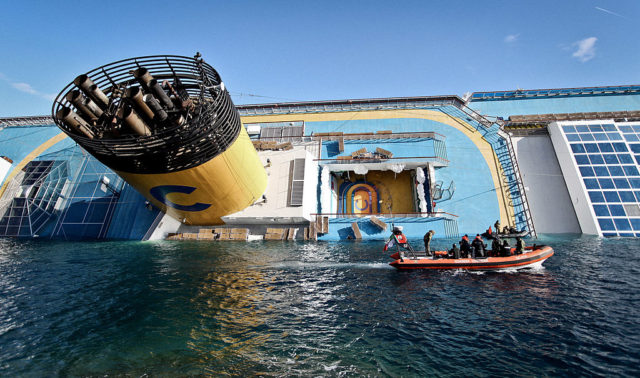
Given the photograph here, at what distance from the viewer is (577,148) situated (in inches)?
1136

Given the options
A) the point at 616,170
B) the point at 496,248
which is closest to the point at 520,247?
the point at 496,248

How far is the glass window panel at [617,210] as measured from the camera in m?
25.1

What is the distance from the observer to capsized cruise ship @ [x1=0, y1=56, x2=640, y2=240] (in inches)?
778

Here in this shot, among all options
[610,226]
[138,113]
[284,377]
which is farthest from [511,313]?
[610,226]

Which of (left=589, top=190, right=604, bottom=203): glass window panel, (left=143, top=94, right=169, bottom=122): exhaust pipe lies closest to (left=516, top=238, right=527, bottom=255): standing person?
(left=589, top=190, right=604, bottom=203): glass window panel

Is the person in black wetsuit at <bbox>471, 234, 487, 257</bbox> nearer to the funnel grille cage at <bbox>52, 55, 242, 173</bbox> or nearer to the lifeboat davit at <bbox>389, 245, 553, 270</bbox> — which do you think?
the lifeboat davit at <bbox>389, 245, 553, 270</bbox>

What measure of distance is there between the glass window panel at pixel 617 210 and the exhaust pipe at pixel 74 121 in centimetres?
4133

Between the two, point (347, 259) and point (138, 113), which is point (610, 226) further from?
point (138, 113)

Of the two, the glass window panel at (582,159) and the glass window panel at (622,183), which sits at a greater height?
the glass window panel at (582,159)

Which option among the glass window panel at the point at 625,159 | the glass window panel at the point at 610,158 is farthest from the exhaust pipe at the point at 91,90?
the glass window panel at the point at 625,159

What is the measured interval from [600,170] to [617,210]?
13.9 feet

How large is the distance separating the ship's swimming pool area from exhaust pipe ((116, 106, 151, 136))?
26.1ft

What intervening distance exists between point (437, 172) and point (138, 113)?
89.0 feet

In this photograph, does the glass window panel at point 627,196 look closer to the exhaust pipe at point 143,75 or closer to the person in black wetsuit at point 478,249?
the person in black wetsuit at point 478,249
